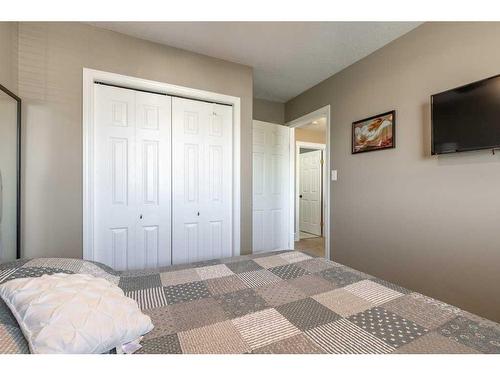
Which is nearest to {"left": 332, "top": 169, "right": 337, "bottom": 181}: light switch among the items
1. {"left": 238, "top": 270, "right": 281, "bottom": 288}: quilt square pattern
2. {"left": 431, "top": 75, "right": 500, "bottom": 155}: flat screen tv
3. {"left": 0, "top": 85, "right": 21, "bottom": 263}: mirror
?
{"left": 431, "top": 75, "right": 500, "bottom": 155}: flat screen tv

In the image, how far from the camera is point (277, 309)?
2.90 feet

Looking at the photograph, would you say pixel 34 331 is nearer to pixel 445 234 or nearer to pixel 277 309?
pixel 277 309

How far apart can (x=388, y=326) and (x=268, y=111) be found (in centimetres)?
321

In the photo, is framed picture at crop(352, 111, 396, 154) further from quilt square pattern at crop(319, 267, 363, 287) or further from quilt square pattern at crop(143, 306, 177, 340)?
quilt square pattern at crop(143, 306, 177, 340)

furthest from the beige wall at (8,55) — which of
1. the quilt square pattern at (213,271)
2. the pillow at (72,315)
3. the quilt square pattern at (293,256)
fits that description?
the quilt square pattern at (293,256)

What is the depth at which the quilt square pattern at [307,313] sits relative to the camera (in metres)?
0.79

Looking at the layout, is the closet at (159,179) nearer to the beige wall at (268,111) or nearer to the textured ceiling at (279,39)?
the textured ceiling at (279,39)

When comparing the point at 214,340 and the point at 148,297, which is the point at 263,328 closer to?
the point at 214,340

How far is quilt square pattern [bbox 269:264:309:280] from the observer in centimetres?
121

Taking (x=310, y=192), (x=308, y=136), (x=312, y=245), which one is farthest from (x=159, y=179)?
(x=310, y=192)

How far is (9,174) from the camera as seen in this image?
5.04ft

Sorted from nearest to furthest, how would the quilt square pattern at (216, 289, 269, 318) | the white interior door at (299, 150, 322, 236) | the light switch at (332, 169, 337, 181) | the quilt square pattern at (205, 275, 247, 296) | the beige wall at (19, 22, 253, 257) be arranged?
the quilt square pattern at (216, 289, 269, 318)
the quilt square pattern at (205, 275, 247, 296)
the beige wall at (19, 22, 253, 257)
the light switch at (332, 169, 337, 181)
the white interior door at (299, 150, 322, 236)

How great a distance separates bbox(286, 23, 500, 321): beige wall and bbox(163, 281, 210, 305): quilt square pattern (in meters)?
1.78

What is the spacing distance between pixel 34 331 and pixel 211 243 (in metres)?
1.79
